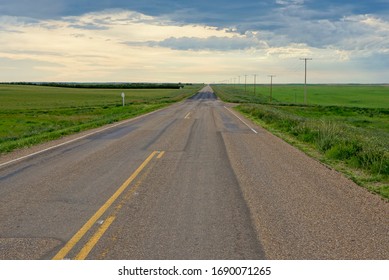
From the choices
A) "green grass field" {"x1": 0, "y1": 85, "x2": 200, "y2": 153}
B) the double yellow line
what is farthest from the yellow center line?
"green grass field" {"x1": 0, "y1": 85, "x2": 200, "y2": 153}

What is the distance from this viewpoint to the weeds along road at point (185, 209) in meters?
5.25

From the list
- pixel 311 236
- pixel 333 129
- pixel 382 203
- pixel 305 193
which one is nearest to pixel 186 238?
pixel 311 236

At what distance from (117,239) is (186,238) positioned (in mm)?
942

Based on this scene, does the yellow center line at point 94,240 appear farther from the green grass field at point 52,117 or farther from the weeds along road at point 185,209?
the green grass field at point 52,117

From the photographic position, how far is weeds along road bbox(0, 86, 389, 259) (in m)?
5.25

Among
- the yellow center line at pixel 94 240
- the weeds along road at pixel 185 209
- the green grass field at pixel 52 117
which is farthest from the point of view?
the green grass field at pixel 52 117

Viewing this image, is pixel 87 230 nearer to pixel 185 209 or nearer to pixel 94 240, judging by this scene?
pixel 94 240

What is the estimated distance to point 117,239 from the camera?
5.54 meters

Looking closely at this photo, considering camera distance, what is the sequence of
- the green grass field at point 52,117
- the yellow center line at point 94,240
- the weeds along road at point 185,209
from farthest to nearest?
the green grass field at point 52,117 < the weeds along road at point 185,209 < the yellow center line at point 94,240

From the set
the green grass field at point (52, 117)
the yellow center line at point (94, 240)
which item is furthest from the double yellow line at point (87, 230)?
the green grass field at point (52, 117)

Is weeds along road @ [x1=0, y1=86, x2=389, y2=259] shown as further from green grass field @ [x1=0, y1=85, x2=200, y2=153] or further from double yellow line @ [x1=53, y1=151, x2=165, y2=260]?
green grass field @ [x1=0, y1=85, x2=200, y2=153]

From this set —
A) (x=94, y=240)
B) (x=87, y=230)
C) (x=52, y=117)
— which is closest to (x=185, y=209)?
(x=87, y=230)

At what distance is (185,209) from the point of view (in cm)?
695
